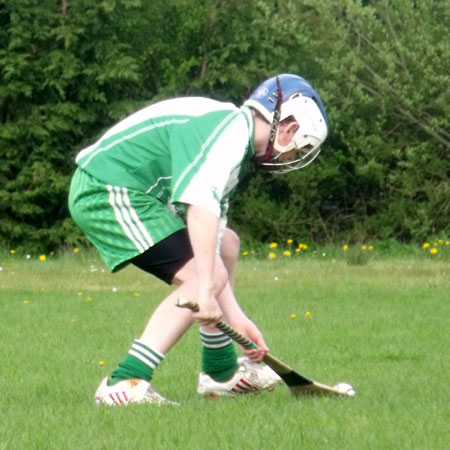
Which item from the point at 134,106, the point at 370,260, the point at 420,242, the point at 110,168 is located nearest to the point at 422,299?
the point at 370,260

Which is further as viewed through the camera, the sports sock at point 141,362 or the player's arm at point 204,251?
the sports sock at point 141,362

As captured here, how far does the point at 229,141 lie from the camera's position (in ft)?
15.0

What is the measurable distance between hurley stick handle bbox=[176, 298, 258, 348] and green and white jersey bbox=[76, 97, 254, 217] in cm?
39

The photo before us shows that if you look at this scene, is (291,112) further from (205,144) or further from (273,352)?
(273,352)

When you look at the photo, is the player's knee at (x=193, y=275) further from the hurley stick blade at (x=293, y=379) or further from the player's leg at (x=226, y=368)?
the player's leg at (x=226, y=368)

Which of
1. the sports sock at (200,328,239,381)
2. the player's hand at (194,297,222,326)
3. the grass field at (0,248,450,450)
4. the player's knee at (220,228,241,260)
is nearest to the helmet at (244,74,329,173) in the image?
the player's knee at (220,228,241,260)

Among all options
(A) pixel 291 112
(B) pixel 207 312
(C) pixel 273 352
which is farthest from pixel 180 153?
(C) pixel 273 352

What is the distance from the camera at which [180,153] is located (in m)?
4.55

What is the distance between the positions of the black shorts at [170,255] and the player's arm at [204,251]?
0.28m

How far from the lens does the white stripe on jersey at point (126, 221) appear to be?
4715 mm

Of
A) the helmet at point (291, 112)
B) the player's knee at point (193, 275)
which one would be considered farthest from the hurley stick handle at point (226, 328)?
the helmet at point (291, 112)

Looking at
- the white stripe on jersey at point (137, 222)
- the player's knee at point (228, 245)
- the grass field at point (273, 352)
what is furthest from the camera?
the player's knee at point (228, 245)

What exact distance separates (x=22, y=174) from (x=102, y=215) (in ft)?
39.2

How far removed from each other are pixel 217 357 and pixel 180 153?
3.73 feet
